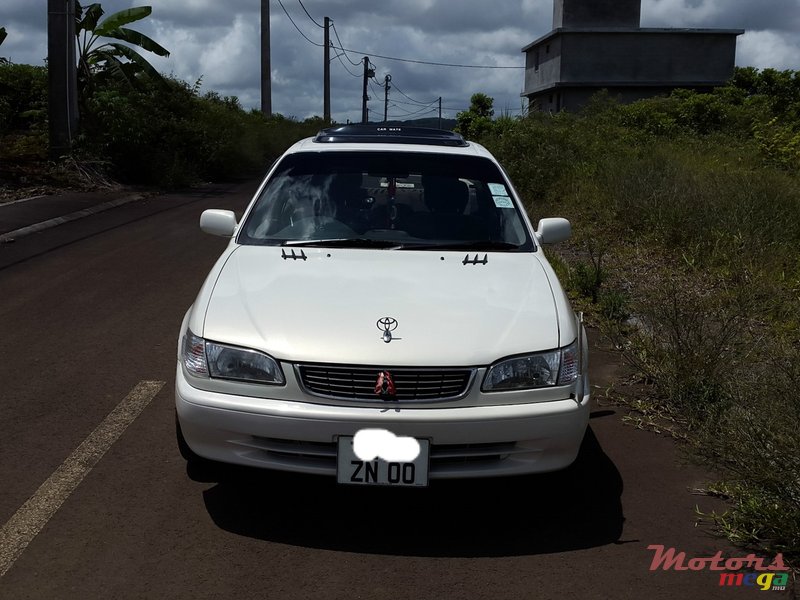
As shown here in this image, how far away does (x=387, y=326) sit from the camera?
3828mm

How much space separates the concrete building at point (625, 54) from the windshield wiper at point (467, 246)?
1804 inches

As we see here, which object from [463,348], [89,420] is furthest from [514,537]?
[89,420]

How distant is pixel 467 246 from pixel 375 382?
1.49 meters

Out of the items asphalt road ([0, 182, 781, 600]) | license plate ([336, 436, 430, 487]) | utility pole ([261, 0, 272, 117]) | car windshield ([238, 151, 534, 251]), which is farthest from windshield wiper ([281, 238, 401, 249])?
utility pole ([261, 0, 272, 117])

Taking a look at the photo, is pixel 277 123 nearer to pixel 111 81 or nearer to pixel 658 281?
pixel 111 81

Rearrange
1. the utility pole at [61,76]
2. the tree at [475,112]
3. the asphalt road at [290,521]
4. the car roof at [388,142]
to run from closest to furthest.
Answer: the asphalt road at [290,521]
the car roof at [388,142]
the utility pole at [61,76]
the tree at [475,112]

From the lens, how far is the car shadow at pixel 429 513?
3.81 meters

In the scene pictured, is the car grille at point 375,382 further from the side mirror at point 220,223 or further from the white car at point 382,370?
the side mirror at point 220,223

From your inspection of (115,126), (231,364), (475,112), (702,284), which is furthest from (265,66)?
(231,364)

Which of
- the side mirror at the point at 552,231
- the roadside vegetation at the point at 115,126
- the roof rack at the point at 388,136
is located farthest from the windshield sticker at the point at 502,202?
the roadside vegetation at the point at 115,126

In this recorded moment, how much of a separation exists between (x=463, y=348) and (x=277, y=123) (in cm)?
4128

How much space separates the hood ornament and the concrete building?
154 feet

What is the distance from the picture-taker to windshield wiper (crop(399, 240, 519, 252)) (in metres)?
4.89

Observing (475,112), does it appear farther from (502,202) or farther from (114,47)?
(502,202)
